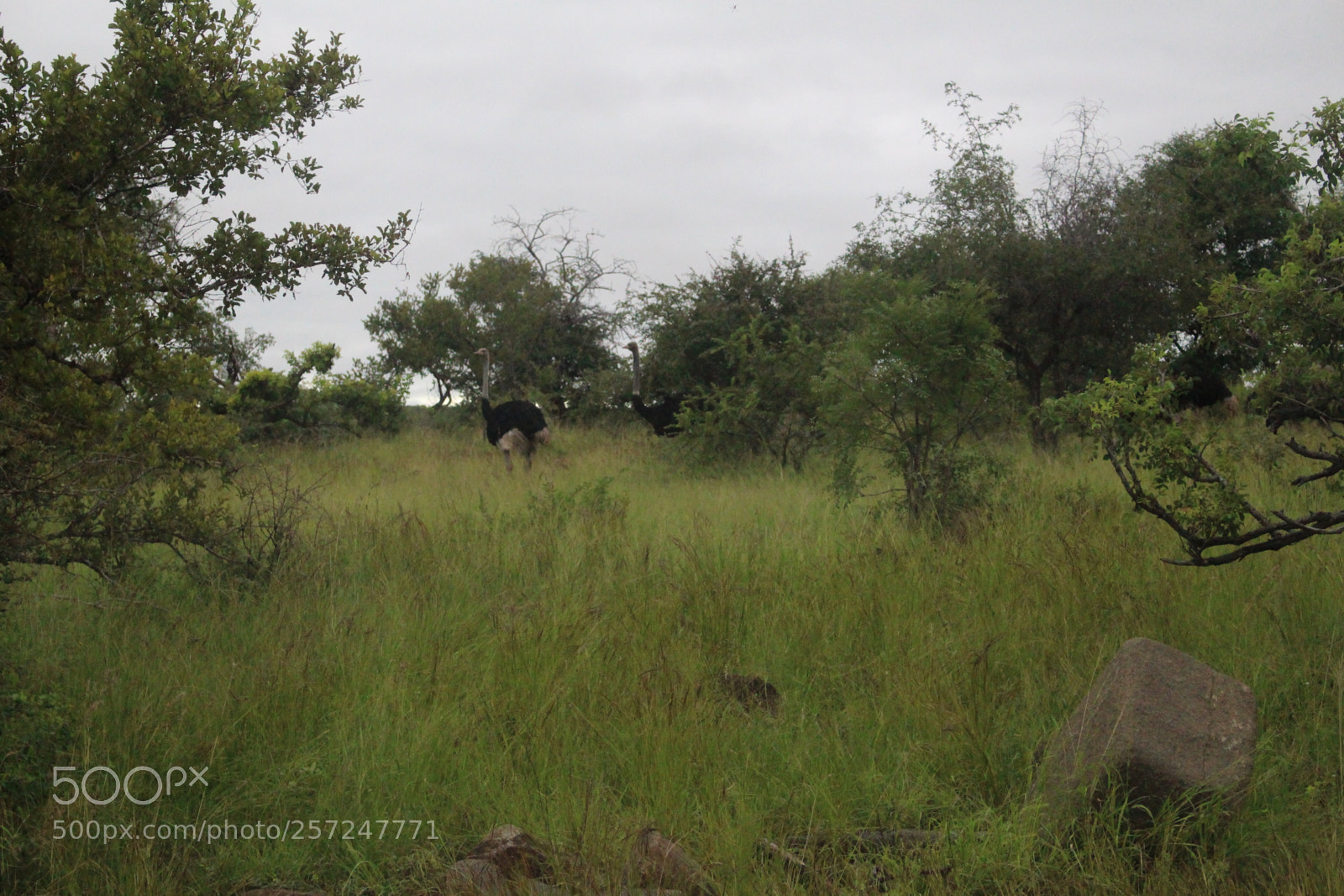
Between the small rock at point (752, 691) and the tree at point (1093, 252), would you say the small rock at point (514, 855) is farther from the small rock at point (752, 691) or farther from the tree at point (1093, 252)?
the tree at point (1093, 252)

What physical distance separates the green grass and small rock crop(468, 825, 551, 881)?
3.5 inches

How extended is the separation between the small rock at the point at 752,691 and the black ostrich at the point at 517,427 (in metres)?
10.7

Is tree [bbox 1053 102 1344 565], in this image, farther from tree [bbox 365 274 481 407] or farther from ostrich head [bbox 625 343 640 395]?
tree [bbox 365 274 481 407]

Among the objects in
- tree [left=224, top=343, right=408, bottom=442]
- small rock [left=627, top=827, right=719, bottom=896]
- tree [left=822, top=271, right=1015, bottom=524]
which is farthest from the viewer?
tree [left=224, top=343, right=408, bottom=442]

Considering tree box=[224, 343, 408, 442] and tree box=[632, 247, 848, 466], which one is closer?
tree box=[632, 247, 848, 466]

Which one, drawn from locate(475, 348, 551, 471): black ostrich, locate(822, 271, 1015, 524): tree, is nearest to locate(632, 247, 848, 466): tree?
locate(475, 348, 551, 471): black ostrich

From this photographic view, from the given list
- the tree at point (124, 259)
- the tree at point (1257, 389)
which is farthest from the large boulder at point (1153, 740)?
the tree at point (124, 259)

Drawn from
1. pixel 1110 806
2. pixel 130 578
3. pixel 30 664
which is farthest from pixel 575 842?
pixel 130 578

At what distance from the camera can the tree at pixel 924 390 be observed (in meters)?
8.35

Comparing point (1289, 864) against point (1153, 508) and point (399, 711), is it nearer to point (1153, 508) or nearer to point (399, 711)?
point (1153, 508)

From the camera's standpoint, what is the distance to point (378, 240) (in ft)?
19.4

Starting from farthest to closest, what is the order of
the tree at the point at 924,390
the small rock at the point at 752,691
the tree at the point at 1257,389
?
the tree at the point at 924,390 → the small rock at the point at 752,691 → the tree at the point at 1257,389

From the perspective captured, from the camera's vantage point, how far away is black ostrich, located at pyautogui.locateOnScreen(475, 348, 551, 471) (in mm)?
15281

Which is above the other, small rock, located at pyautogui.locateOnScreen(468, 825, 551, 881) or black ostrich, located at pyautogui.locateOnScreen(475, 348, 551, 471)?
black ostrich, located at pyautogui.locateOnScreen(475, 348, 551, 471)
